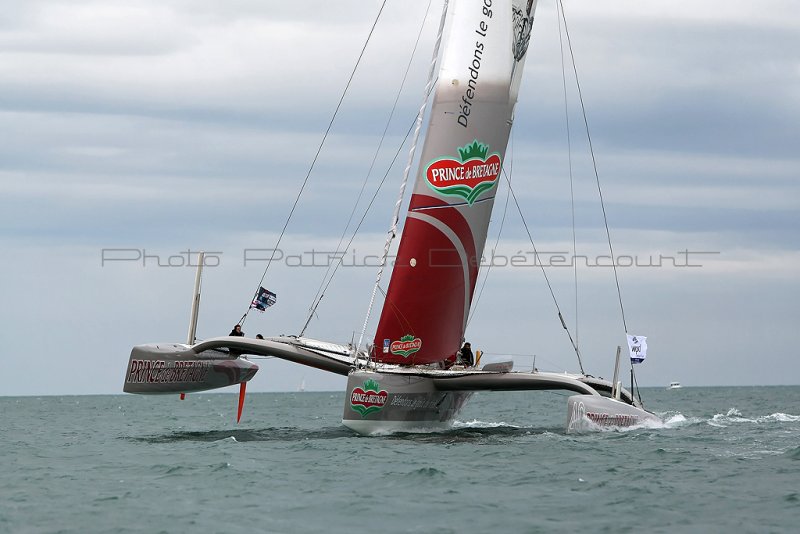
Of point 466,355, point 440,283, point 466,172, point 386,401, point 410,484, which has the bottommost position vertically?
point 410,484

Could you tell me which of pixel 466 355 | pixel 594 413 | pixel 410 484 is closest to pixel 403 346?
pixel 466 355

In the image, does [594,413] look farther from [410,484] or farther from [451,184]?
[410,484]

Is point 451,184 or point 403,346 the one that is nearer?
point 403,346

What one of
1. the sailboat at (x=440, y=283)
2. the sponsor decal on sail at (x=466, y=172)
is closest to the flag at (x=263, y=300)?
the sailboat at (x=440, y=283)

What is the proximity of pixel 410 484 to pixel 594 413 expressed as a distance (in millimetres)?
5340

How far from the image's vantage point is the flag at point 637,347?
19.0 m

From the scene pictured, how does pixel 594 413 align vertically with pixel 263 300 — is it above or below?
below

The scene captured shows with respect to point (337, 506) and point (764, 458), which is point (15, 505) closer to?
point (337, 506)

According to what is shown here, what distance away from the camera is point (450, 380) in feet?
58.2

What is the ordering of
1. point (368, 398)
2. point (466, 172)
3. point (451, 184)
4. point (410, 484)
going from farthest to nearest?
point (466, 172)
point (451, 184)
point (368, 398)
point (410, 484)

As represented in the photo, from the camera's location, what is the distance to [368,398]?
1714 centimetres

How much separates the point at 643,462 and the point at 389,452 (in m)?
3.40

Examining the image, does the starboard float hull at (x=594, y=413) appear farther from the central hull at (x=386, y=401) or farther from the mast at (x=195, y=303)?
the mast at (x=195, y=303)

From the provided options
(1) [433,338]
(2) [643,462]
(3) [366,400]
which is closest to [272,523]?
(2) [643,462]
